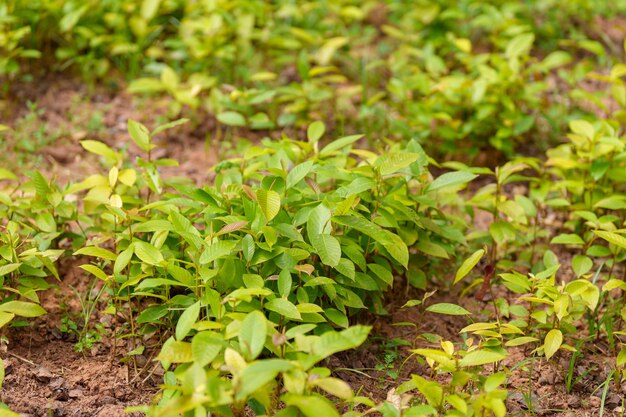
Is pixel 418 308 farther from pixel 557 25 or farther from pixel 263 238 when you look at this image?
pixel 557 25

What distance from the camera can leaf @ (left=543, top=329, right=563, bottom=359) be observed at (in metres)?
2.43

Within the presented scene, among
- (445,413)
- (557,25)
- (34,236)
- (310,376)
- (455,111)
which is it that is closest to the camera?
(310,376)

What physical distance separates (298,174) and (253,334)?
2.37 feet

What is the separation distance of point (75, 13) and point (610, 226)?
9.30 ft

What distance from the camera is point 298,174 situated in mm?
2625

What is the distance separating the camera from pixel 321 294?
2.56 metres

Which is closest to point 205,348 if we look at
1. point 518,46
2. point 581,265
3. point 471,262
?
point 471,262

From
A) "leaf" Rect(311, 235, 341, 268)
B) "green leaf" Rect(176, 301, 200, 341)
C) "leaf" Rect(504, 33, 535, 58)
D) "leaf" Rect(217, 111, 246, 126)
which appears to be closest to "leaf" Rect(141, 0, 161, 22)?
"leaf" Rect(217, 111, 246, 126)

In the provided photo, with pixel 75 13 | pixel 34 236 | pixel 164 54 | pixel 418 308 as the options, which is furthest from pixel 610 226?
pixel 75 13

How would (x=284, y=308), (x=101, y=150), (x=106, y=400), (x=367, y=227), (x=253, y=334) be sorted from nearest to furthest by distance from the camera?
(x=253, y=334) < (x=284, y=308) < (x=106, y=400) < (x=367, y=227) < (x=101, y=150)

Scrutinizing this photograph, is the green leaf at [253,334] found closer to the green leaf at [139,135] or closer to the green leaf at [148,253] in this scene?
the green leaf at [148,253]

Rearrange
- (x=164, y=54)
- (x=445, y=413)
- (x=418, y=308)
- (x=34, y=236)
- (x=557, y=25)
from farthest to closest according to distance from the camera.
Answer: (x=557, y=25) → (x=164, y=54) → (x=418, y=308) → (x=34, y=236) → (x=445, y=413)

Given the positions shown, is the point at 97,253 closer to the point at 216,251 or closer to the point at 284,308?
the point at 216,251

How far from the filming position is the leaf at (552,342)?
2.43 meters
